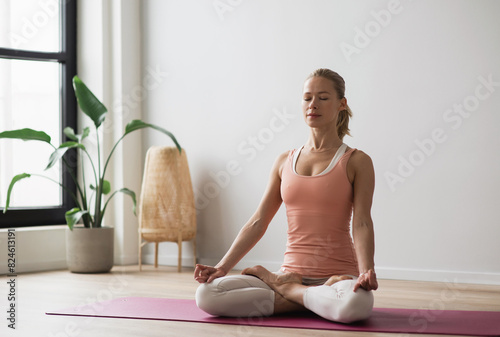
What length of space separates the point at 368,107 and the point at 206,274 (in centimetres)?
167

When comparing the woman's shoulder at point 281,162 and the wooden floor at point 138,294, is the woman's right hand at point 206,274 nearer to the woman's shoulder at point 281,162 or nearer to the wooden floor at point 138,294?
the wooden floor at point 138,294

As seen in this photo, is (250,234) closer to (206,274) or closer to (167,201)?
(206,274)

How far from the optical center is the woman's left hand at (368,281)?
212 cm

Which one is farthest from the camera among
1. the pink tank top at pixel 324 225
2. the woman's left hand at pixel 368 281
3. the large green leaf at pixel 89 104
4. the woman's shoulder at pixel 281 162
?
the large green leaf at pixel 89 104

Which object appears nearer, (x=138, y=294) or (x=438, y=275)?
(x=138, y=294)

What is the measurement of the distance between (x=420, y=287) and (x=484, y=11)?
138 centimetres

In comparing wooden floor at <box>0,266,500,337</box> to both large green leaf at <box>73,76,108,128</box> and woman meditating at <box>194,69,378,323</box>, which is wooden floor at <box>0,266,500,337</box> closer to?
woman meditating at <box>194,69,378,323</box>

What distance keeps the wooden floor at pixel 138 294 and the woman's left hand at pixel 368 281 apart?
5.6 inches

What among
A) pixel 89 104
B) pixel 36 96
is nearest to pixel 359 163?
pixel 89 104

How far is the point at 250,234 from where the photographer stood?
2514 millimetres

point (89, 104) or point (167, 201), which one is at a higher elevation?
point (89, 104)

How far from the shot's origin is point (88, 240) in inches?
153

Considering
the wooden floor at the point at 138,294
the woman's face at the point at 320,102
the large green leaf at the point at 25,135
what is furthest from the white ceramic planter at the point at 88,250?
the woman's face at the point at 320,102

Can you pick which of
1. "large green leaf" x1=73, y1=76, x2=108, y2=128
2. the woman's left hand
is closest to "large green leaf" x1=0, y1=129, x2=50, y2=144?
"large green leaf" x1=73, y1=76, x2=108, y2=128
